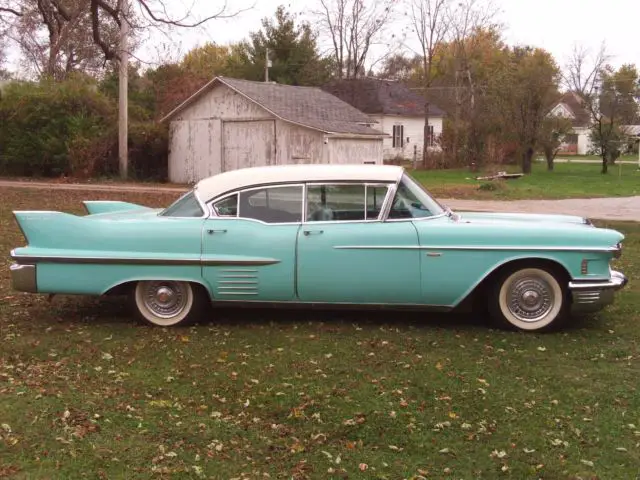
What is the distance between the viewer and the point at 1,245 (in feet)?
36.0

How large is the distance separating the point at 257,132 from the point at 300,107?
2.03 meters

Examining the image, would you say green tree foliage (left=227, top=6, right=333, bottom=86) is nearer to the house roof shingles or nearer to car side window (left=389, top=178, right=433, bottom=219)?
the house roof shingles

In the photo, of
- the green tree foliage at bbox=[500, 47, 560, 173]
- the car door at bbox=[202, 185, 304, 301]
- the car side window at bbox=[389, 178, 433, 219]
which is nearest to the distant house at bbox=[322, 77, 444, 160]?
the green tree foliage at bbox=[500, 47, 560, 173]

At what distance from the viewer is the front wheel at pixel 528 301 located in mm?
6195

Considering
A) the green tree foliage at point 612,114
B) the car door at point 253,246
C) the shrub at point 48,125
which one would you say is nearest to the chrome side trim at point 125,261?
the car door at point 253,246

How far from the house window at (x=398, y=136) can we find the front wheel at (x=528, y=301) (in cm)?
4037

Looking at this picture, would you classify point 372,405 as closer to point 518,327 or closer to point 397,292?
point 397,292

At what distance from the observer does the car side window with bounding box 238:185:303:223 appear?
6336 mm

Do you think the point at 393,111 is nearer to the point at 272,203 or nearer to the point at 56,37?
the point at 56,37

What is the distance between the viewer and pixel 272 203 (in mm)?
6367

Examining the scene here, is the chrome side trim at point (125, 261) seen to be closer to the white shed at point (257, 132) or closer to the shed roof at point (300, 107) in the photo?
the white shed at point (257, 132)

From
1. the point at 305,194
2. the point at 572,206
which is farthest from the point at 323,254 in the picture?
the point at 572,206

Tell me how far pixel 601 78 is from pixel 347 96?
1530 cm

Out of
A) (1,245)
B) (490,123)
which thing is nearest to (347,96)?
(490,123)
